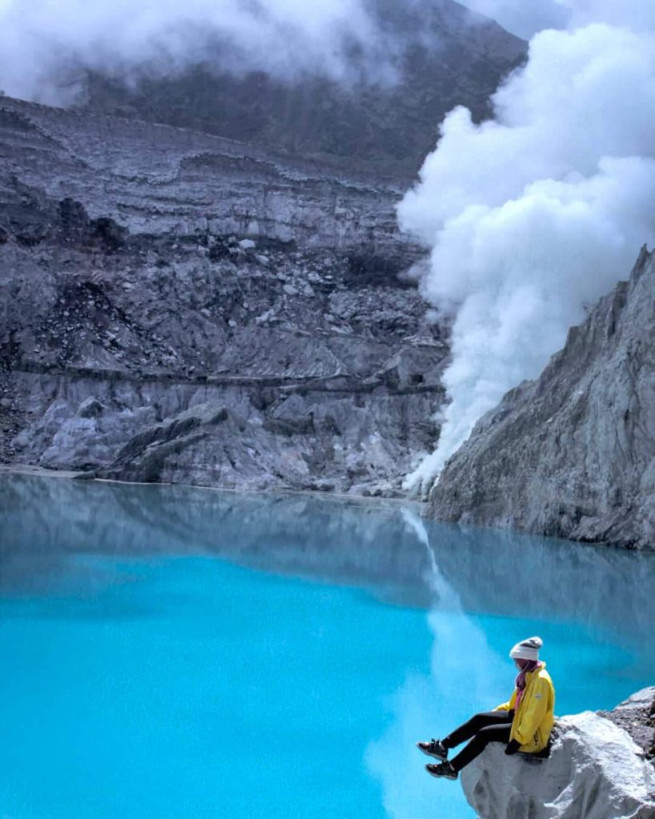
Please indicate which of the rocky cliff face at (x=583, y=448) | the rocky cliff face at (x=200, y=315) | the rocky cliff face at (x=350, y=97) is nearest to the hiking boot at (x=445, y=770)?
the rocky cliff face at (x=583, y=448)

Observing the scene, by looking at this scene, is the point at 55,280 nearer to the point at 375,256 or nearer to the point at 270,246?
the point at 270,246

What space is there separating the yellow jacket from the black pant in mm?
91

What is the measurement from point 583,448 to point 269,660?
18.8 meters

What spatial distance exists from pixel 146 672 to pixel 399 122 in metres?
88.2

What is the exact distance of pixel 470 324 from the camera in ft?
182

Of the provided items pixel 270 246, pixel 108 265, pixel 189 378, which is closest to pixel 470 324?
pixel 189 378

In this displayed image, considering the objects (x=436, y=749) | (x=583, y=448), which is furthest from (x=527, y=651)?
(x=583, y=448)

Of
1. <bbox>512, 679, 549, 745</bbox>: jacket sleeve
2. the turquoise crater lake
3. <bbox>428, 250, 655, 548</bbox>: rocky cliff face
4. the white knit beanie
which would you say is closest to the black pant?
<bbox>512, 679, 549, 745</bbox>: jacket sleeve

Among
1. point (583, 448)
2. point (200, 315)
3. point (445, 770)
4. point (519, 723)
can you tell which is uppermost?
point (200, 315)

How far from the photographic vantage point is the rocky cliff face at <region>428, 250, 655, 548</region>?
83.6ft

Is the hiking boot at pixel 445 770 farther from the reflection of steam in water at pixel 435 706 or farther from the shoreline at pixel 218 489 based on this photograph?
the shoreline at pixel 218 489

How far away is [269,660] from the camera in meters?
11.0

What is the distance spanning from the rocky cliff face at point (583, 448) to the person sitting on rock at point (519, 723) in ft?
63.3

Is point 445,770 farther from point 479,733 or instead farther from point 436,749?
point 479,733
